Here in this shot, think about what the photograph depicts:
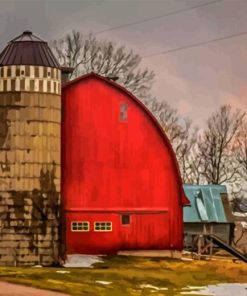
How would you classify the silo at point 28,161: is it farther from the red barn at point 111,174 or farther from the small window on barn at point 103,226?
the small window on barn at point 103,226

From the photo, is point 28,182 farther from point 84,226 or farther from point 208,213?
point 208,213

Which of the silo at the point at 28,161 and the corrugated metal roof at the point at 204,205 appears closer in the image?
the silo at the point at 28,161

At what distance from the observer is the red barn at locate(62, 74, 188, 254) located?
3841 centimetres

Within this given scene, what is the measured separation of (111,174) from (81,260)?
4.13 metres

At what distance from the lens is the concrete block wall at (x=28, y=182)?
117 feet

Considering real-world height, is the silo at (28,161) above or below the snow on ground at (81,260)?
above

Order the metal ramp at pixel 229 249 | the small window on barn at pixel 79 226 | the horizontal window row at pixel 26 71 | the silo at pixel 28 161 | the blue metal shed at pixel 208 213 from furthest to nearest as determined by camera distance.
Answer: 1. the blue metal shed at pixel 208 213
2. the metal ramp at pixel 229 249
3. the small window on barn at pixel 79 226
4. the horizontal window row at pixel 26 71
5. the silo at pixel 28 161

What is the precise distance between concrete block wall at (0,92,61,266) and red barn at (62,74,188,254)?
2.12 m

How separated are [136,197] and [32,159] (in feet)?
18.3

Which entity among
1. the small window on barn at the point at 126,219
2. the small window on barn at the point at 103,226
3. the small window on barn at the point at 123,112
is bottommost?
the small window on barn at the point at 103,226

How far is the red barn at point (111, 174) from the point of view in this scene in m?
38.4

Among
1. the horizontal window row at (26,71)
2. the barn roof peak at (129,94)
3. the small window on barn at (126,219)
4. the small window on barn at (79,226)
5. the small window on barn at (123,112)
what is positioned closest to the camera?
the horizontal window row at (26,71)

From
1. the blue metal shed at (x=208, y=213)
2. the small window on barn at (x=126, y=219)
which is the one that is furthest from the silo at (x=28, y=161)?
the blue metal shed at (x=208, y=213)

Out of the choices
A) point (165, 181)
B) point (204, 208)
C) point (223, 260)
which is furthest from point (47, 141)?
point (204, 208)
